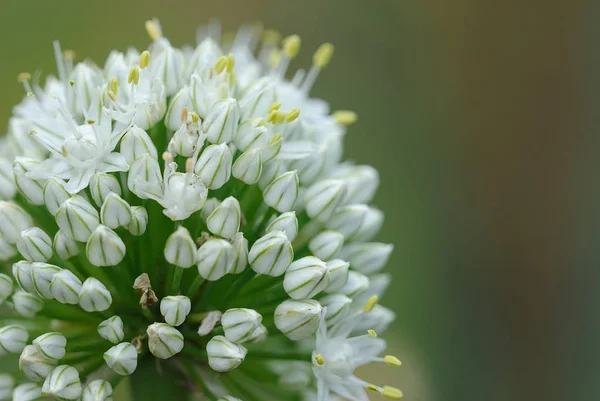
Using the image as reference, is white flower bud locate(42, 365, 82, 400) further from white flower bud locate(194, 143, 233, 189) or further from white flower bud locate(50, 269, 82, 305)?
white flower bud locate(194, 143, 233, 189)

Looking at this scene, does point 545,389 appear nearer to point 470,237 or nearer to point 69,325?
point 470,237

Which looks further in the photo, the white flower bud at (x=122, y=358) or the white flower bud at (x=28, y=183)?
the white flower bud at (x=28, y=183)

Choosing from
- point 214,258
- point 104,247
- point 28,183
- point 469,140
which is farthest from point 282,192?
point 469,140

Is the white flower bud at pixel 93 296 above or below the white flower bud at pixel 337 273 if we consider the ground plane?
below

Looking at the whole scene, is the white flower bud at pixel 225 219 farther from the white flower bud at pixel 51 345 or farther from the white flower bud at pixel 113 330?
the white flower bud at pixel 51 345

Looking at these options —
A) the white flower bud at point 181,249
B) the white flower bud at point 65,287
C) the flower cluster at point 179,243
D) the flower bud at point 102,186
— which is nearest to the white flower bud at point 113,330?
the flower cluster at point 179,243

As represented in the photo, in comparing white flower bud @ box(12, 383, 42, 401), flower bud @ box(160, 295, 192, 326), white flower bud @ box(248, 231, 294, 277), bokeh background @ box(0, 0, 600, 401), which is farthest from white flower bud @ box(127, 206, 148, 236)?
bokeh background @ box(0, 0, 600, 401)
